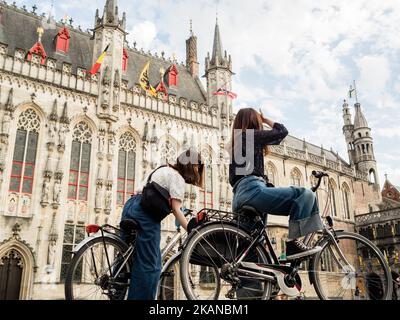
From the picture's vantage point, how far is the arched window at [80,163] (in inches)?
717

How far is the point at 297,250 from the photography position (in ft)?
12.3

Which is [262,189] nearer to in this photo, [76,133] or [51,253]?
[51,253]

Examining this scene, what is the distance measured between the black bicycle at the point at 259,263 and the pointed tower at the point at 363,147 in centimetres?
3774

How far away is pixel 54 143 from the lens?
17906mm

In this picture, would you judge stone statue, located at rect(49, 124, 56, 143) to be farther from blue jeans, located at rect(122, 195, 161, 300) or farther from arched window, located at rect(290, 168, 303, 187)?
arched window, located at rect(290, 168, 303, 187)

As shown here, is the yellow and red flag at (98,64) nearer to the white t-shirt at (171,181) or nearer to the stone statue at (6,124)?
the stone statue at (6,124)

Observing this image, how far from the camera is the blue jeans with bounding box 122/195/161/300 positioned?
3498 millimetres

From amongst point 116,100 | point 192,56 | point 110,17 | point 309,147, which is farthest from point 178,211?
point 309,147

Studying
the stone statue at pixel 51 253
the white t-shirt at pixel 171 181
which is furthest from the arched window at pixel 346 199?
the white t-shirt at pixel 171 181

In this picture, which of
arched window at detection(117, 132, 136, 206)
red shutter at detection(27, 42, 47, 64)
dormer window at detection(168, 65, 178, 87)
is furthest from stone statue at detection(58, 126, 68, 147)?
dormer window at detection(168, 65, 178, 87)

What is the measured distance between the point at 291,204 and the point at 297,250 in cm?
50

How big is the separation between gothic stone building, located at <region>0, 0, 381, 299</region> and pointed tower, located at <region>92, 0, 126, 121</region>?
62 mm
